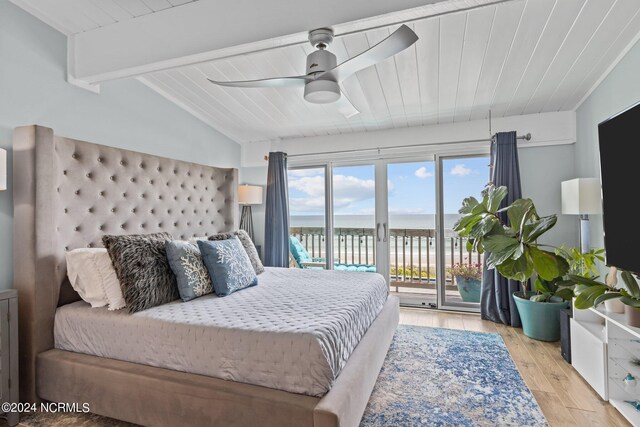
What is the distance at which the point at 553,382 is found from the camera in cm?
237

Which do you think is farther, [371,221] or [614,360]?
[371,221]

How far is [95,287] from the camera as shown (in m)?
2.21

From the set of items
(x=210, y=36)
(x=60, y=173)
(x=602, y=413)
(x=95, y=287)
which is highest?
(x=210, y=36)

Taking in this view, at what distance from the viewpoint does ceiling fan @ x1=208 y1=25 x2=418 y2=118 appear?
70.3 inches

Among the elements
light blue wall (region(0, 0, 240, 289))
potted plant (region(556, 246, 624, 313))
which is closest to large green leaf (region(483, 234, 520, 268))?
potted plant (region(556, 246, 624, 313))

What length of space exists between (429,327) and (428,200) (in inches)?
62.7

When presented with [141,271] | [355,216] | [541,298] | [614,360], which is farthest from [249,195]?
[614,360]

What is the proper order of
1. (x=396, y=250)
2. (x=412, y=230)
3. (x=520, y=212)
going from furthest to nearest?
(x=396, y=250) → (x=412, y=230) → (x=520, y=212)

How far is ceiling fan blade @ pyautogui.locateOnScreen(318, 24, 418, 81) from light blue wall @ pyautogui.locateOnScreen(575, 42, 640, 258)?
124 centimetres

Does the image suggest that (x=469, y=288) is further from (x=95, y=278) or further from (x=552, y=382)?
(x=95, y=278)

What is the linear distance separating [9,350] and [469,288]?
435cm

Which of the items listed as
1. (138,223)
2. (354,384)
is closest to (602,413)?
(354,384)

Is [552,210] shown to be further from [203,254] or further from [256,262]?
[203,254]

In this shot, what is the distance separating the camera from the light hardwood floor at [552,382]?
1.97 m
